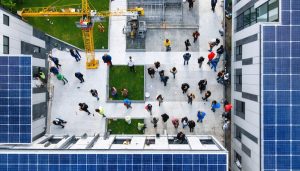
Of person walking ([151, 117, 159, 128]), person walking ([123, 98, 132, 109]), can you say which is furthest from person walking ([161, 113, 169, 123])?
person walking ([123, 98, 132, 109])

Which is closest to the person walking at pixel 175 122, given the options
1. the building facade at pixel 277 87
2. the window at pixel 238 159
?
the window at pixel 238 159

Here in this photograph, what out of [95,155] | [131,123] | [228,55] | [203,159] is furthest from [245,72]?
[95,155]

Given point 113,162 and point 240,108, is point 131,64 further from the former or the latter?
point 240,108

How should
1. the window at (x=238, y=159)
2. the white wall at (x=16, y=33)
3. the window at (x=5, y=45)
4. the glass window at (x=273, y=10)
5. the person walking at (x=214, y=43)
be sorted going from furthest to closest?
1. the person walking at (x=214, y=43)
2. the window at (x=238, y=159)
3. the window at (x=5, y=45)
4. the white wall at (x=16, y=33)
5. the glass window at (x=273, y=10)

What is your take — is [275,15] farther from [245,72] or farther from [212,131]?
[212,131]

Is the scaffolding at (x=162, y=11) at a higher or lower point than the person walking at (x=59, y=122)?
higher

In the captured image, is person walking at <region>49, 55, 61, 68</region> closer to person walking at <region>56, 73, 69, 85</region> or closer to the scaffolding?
person walking at <region>56, 73, 69, 85</region>

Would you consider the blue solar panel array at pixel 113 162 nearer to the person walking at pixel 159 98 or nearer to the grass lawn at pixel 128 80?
the person walking at pixel 159 98
